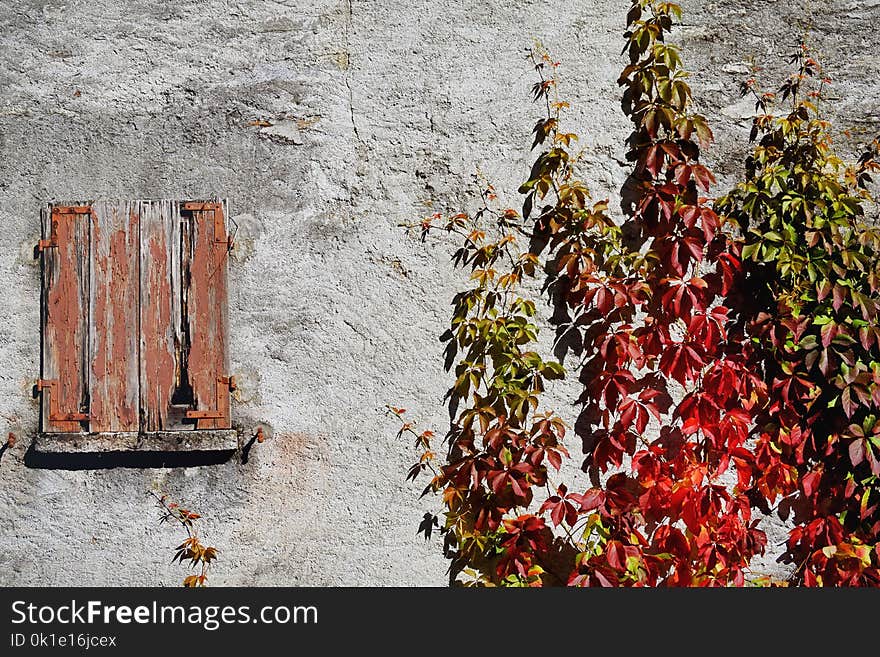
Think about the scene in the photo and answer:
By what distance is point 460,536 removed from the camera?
2.69 meters

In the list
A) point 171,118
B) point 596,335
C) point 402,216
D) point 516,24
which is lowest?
point 596,335

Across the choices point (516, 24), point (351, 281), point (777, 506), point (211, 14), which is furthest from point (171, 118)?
point (777, 506)

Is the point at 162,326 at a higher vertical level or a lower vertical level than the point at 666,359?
higher

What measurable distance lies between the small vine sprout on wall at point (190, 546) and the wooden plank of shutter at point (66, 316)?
440 mm

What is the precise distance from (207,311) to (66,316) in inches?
20.5

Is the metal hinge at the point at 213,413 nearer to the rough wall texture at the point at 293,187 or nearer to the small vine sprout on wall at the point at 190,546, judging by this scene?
the rough wall texture at the point at 293,187

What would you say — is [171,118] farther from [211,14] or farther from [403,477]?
[403,477]

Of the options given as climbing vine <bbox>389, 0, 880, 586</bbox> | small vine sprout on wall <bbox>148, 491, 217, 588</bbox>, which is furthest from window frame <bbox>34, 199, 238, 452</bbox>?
climbing vine <bbox>389, 0, 880, 586</bbox>

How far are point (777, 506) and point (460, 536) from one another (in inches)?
48.1

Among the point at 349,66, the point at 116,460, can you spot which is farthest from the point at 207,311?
the point at 349,66

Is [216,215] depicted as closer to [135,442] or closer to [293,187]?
A: [293,187]

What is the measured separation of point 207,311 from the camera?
2699 mm

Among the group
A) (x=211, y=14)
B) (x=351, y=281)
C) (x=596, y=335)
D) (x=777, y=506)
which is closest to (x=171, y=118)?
(x=211, y=14)

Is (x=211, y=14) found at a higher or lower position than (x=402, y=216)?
higher
